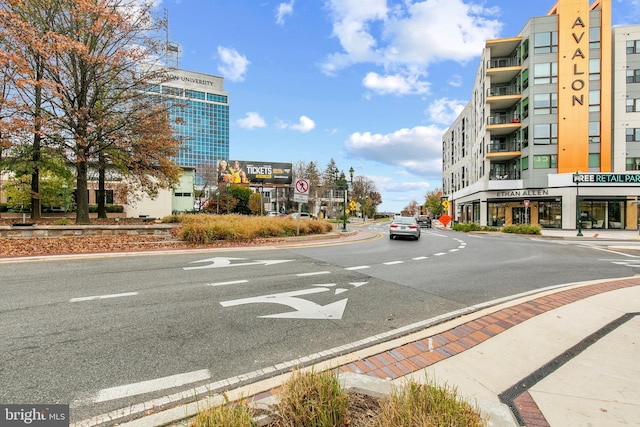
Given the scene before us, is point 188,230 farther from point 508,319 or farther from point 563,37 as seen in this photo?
point 563,37

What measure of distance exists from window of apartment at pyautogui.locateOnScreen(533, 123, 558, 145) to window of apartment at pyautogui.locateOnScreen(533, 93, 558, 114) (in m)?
1.55

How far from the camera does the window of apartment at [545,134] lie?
36875 millimetres

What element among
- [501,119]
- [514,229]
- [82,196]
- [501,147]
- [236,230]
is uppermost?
[501,119]

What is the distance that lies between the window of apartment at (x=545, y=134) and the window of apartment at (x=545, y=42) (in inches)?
328

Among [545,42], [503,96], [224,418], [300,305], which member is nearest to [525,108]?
[503,96]

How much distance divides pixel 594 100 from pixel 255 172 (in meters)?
56.0

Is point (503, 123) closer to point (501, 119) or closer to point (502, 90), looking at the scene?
point (501, 119)

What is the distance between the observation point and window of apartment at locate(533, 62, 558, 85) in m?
37.0

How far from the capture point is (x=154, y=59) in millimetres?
18922

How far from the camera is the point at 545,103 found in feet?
122

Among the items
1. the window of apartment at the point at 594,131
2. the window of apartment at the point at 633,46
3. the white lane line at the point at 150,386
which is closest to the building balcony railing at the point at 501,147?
the window of apartment at the point at 594,131

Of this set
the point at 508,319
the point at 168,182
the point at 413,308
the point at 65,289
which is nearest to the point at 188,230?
the point at 65,289

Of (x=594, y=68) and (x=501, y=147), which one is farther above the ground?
(x=594, y=68)

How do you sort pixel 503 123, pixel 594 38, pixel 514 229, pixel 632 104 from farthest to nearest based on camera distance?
pixel 503 123, pixel 594 38, pixel 632 104, pixel 514 229
